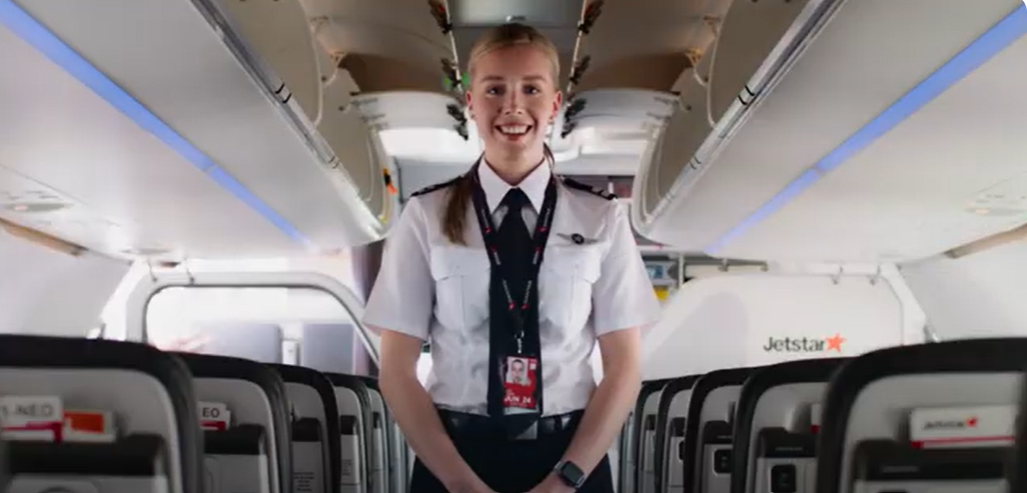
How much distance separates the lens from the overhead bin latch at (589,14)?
5750 millimetres

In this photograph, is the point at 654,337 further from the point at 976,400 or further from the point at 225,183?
the point at 976,400

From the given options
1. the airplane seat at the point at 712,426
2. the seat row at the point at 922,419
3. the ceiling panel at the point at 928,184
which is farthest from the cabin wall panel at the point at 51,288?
the seat row at the point at 922,419

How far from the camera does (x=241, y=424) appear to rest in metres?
3.48

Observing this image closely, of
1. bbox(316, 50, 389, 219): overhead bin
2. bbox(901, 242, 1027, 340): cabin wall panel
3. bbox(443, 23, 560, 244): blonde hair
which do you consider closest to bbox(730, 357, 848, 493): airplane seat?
bbox(443, 23, 560, 244): blonde hair

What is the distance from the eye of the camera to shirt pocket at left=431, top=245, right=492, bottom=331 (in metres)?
2.62

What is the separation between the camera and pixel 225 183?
6.28 m

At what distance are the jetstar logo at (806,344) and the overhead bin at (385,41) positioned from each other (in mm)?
5305

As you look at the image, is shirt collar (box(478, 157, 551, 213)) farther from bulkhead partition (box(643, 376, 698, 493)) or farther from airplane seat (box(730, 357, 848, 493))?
bulkhead partition (box(643, 376, 698, 493))

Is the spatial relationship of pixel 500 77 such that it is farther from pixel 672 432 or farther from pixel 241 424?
pixel 672 432

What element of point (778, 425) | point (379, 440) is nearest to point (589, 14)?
point (778, 425)

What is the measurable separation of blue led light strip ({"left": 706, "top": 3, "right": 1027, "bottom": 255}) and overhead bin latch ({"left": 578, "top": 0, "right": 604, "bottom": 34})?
1.33 m

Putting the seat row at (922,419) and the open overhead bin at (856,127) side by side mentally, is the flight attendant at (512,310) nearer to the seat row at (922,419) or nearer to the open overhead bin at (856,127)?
the seat row at (922,419)

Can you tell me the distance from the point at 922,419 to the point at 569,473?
29.4 inches

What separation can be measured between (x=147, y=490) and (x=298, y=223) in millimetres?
6301
